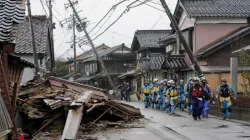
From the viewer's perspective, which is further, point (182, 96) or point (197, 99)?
point (182, 96)

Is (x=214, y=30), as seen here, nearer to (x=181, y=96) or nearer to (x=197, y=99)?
(x=181, y=96)

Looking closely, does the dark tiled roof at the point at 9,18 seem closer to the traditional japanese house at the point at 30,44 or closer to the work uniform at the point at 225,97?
the work uniform at the point at 225,97

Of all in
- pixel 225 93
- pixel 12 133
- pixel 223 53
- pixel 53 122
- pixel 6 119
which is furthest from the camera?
pixel 223 53

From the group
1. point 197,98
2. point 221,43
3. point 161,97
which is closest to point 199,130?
point 197,98

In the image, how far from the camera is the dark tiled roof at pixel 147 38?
48625mm

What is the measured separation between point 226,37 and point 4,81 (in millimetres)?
21806

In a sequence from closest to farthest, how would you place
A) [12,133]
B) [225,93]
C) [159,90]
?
[12,133] < [225,93] < [159,90]

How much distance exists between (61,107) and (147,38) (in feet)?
115

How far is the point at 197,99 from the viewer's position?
18031 mm

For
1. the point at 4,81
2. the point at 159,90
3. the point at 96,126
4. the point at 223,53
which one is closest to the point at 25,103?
the point at 96,126

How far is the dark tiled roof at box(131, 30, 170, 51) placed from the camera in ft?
160

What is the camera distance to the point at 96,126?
16047mm

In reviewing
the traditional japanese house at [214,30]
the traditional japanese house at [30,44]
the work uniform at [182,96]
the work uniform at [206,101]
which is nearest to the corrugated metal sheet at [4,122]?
the work uniform at [206,101]

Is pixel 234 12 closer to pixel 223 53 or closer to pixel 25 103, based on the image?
pixel 223 53
